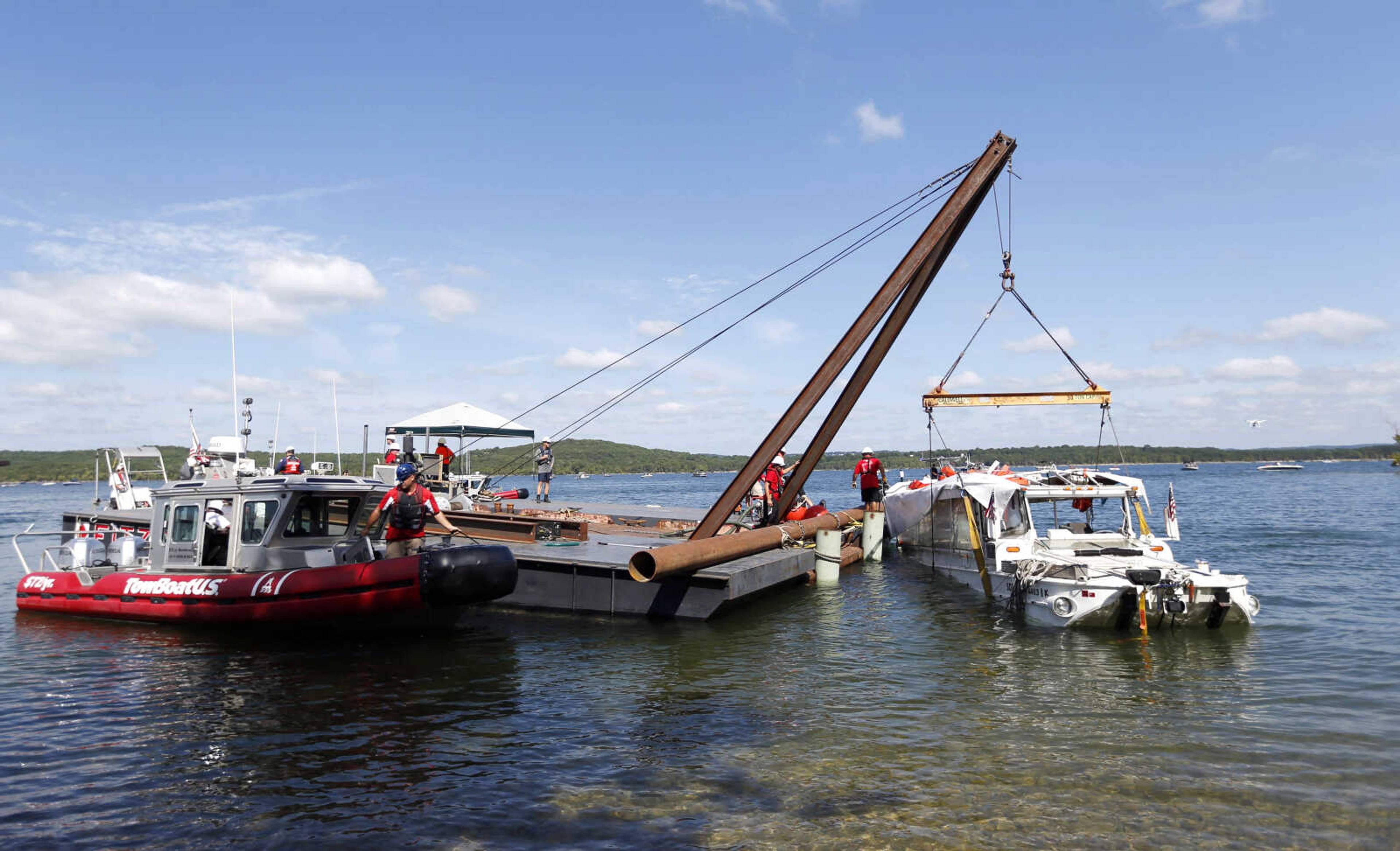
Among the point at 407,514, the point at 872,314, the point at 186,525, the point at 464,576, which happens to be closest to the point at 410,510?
the point at 407,514

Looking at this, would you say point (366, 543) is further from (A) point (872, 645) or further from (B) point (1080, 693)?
(B) point (1080, 693)

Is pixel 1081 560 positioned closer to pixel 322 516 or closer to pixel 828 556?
pixel 828 556

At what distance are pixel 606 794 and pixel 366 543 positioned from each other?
8.54 metres

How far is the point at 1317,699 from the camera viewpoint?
9781 millimetres

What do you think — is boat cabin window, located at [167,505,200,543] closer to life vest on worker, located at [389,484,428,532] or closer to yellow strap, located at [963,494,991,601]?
life vest on worker, located at [389,484,428,532]

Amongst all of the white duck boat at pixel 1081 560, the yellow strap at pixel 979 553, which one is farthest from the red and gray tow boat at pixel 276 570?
the yellow strap at pixel 979 553

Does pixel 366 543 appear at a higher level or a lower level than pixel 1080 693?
higher

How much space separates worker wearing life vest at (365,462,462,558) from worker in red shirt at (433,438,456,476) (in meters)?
10.8

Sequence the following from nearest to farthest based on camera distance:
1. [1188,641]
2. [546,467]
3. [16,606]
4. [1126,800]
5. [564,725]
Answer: [1126,800]
[564,725]
[1188,641]
[16,606]
[546,467]

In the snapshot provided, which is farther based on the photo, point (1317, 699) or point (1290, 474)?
point (1290, 474)

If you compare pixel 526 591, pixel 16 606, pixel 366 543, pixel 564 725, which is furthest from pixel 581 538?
pixel 16 606

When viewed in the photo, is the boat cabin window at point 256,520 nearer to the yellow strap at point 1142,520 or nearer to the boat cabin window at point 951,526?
the boat cabin window at point 951,526

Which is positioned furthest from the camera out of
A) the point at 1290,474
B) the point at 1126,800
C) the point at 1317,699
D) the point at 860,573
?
the point at 1290,474

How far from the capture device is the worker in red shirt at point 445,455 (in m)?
24.6
